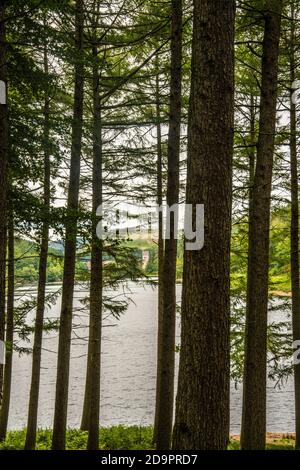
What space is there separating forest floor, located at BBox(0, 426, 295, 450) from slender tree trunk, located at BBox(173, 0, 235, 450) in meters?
7.50

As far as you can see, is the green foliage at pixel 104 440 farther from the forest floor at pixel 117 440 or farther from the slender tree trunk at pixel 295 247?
the slender tree trunk at pixel 295 247

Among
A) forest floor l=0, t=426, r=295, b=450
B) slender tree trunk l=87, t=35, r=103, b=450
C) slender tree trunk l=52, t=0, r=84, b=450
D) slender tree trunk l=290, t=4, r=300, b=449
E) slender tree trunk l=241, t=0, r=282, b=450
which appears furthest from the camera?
forest floor l=0, t=426, r=295, b=450

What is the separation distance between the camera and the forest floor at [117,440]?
10891mm

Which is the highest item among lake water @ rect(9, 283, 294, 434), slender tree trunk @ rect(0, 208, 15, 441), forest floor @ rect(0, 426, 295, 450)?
slender tree trunk @ rect(0, 208, 15, 441)

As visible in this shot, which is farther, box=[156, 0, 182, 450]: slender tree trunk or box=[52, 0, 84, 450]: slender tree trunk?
box=[52, 0, 84, 450]: slender tree trunk

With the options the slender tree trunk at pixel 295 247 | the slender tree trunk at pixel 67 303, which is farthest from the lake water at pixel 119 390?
the slender tree trunk at pixel 295 247

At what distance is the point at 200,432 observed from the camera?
369 cm

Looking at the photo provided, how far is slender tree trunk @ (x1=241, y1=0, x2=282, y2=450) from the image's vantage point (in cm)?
660

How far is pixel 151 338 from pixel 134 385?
11.7m

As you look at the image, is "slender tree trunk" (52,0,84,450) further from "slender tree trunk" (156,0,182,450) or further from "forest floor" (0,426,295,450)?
"forest floor" (0,426,295,450)

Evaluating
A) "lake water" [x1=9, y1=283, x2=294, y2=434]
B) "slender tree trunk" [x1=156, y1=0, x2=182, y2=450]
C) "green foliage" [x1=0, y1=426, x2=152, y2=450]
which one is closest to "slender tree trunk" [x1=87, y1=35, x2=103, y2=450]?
"lake water" [x1=9, y1=283, x2=294, y2=434]
